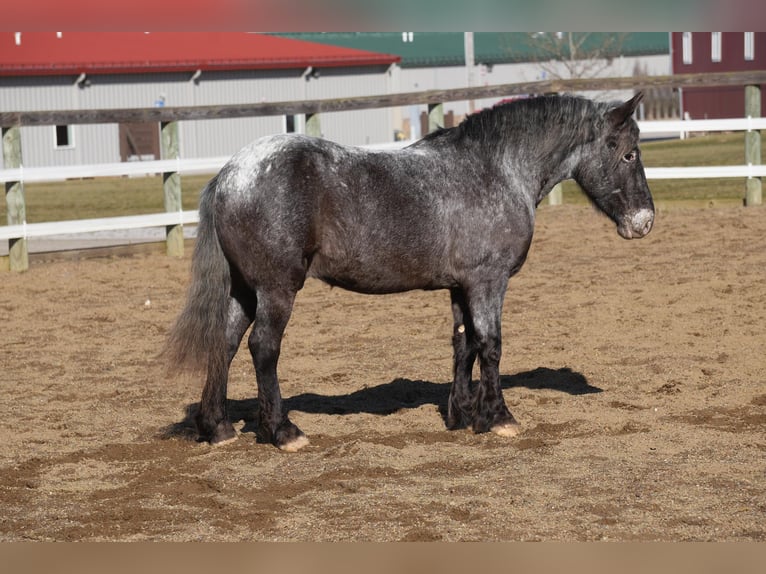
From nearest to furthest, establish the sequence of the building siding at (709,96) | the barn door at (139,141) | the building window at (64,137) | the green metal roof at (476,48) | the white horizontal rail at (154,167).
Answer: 1. the white horizontal rail at (154,167)
2. the building window at (64,137)
3. the barn door at (139,141)
4. the building siding at (709,96)
5. the green metal roof at (476,48)

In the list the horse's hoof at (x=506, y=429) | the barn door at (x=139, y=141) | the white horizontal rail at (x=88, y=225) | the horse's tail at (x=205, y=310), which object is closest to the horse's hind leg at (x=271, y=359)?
the horse's tail at (x=205, y=310)

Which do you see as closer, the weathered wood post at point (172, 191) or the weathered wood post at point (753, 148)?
the weathered wood post at point (172, 191)

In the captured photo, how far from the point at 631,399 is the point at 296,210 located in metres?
2.52

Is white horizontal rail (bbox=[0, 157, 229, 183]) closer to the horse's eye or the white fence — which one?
the white fence

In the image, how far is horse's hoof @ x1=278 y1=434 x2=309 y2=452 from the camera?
5254 mm

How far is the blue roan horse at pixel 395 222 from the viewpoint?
4.96m

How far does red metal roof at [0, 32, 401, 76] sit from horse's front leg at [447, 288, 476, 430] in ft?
88.9

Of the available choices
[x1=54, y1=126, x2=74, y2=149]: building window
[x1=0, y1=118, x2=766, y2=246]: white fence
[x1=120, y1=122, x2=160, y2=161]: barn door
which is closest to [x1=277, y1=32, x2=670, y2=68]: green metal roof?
[x1=120, y1=122, x2=160, y2=161]: barn door

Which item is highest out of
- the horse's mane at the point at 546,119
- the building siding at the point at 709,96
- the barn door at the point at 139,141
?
the building siding at the point at 709,96

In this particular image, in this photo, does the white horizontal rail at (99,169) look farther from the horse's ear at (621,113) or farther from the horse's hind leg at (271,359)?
the horse's ear at (621,113)

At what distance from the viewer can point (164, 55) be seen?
35.7 meters
